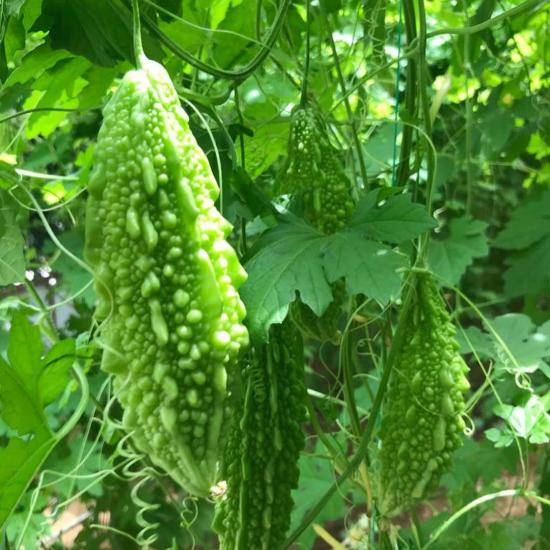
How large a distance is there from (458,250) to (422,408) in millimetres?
739

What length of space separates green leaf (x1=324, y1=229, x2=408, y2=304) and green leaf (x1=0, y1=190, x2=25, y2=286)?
430 mm

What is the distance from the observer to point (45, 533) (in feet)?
4.94

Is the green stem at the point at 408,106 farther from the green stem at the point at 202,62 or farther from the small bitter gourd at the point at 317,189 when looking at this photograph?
the green stem at the point at 202,62

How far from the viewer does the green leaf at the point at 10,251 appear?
3.30ft

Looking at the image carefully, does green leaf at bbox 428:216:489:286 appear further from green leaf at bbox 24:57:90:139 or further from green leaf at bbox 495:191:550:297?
green leaf at bbox 24:57:90:139

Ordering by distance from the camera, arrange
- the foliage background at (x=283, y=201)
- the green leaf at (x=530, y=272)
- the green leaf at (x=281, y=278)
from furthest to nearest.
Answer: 1. the green leaf at (x=530, y=272)
2. the foliage background at (x=283, y=201)
3. the green leaf at (x=281, y=278)

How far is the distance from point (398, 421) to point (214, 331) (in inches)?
16.3

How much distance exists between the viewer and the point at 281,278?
82 cm

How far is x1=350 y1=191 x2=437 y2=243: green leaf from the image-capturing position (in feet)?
2.90

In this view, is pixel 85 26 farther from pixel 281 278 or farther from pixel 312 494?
pixel 312 494

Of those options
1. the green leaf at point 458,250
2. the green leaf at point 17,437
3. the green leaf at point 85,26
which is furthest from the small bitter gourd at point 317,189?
the green leaf at point 458,250

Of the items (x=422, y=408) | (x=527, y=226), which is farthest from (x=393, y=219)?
(x=527, y=226)

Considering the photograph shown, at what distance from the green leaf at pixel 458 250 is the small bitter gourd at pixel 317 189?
0.67m

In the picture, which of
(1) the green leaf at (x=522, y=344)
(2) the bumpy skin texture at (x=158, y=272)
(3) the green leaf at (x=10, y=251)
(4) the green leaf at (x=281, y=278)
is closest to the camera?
(2) the bumpy skin texture at (x=158, y=272)
